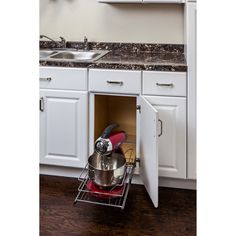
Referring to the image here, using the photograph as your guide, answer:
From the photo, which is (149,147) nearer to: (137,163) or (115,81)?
(137,163)

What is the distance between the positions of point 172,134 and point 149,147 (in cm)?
26

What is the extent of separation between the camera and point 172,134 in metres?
2.46

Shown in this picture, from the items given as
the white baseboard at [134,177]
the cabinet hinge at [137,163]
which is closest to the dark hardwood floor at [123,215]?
the white baseboard at [134,177]

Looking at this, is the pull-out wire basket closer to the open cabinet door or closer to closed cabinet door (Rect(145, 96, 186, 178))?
the open cabinet door

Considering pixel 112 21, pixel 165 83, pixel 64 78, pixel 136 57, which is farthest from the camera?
pixel 112 21

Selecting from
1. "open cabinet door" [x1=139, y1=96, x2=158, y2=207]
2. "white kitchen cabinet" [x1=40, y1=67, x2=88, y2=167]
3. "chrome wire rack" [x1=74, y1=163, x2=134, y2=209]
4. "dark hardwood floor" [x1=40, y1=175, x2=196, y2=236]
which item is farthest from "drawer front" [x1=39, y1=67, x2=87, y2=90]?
"dark hardwood floor" [x1=40, y1=175, x2=196, y2=236]

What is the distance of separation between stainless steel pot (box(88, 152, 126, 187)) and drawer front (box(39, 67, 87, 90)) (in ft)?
1.75

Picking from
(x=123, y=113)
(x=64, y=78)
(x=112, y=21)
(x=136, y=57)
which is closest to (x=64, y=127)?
(x=64, y=78)
